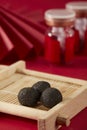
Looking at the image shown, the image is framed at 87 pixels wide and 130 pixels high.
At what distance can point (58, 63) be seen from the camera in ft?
5.04

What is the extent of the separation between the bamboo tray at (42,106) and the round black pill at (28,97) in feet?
0.06

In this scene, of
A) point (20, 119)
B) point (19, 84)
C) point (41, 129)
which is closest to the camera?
point (41, 129)

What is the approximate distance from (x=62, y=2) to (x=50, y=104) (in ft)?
2.41

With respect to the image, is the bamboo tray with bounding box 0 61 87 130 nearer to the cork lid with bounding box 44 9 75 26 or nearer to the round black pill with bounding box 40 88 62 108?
the round black pill with bounding box 40 88 62 108

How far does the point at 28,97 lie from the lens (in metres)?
1.11

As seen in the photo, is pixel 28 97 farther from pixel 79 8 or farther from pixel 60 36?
pixel 79 8

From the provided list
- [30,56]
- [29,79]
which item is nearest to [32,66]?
[30,56]

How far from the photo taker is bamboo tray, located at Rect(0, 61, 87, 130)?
1033mm

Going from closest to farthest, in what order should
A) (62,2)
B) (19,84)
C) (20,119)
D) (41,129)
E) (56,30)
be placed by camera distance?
(41,129), (20,119), (19,84), (56,30), (62,2)

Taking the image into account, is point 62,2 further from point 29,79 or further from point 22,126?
point 22,126

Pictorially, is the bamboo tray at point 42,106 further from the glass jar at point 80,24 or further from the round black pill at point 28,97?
the glass jar at point 80,24

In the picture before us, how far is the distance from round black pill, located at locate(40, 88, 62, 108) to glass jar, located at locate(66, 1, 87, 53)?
55cm

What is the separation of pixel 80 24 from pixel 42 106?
59cm

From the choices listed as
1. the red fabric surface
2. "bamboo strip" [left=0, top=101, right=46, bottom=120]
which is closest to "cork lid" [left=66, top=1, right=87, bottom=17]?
the red fabric surface
